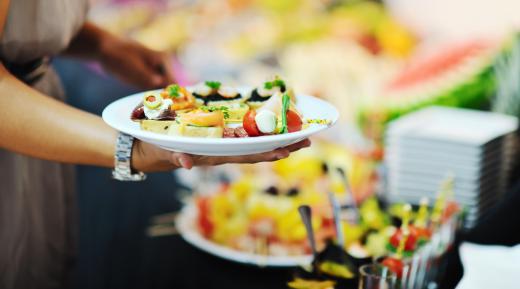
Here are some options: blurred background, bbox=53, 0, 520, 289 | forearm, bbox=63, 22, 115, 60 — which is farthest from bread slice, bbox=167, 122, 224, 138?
forearm, bbox=63, 22, 115, 60

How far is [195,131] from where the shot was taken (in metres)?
1.16

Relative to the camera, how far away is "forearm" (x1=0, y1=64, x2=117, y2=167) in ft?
4.27

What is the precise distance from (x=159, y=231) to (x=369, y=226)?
2.59 ft

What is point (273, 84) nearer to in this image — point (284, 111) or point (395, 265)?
point (284, 111)

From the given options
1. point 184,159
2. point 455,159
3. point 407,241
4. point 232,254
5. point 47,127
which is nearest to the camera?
point 184,159

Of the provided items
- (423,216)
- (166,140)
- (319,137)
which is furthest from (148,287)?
(319,137)

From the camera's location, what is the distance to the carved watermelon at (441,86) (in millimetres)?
2912

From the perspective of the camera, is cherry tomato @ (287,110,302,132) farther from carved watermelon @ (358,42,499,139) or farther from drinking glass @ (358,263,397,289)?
carved watermelon @ (358,42,499,139)

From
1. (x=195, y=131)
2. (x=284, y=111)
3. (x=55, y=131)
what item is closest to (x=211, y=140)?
(x=195, y=131)

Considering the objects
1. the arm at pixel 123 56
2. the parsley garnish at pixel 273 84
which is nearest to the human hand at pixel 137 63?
the arm at pixel 123 56

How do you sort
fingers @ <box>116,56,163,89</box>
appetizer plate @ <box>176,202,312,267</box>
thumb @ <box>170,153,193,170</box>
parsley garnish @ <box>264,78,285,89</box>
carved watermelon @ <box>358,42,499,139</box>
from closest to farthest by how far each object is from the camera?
thumb @ <box>170,153,193,170</box> < parsley garnish @ <box>264,78,285,89</box> < appetizer plate @ <box>176,202,312,267</box> < fingers @ <box>116,56,163,89</box> < carved watermelon @ <box>358,42,499,139</box>

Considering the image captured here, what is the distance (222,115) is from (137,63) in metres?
0.83

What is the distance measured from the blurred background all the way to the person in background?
32 cm

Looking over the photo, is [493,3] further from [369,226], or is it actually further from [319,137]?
[369,226]
